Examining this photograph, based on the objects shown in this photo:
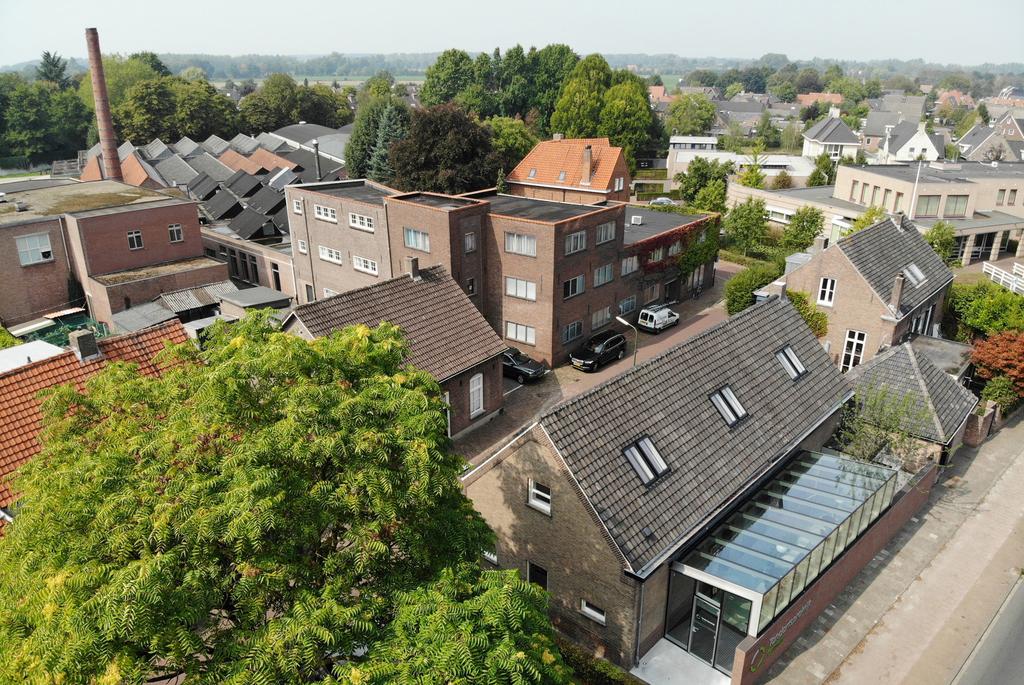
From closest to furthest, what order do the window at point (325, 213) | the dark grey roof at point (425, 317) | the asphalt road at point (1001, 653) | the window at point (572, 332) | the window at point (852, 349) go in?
1. the asphalt road at point (1001, 653)
2. the dark grey roof at point (425, 317)
3. the window at point (852, 349)
4. the window at point (572, 332)
5. the window at point (325, 213)

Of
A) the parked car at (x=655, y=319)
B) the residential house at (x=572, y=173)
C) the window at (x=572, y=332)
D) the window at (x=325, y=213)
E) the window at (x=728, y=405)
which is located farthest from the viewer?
the residential house at (x=572, y=173)

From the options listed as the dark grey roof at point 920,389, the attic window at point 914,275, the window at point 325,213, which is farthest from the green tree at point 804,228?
the window at point 325,213

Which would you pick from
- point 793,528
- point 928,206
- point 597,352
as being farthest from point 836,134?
point 793,528

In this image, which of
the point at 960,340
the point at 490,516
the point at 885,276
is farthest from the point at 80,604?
the point at 960,340

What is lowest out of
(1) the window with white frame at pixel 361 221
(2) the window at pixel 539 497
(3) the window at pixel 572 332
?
(3) the window at pixel 572 332

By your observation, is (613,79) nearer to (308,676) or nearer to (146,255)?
(146,255)

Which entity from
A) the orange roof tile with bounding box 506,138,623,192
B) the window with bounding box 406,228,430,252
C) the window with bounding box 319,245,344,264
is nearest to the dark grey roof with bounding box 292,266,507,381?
the window with bounding box 406,228,430,252

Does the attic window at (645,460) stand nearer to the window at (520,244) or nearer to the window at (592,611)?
the window at (592,611)

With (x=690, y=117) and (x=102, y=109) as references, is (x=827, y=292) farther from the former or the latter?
(x=690, y=117)
